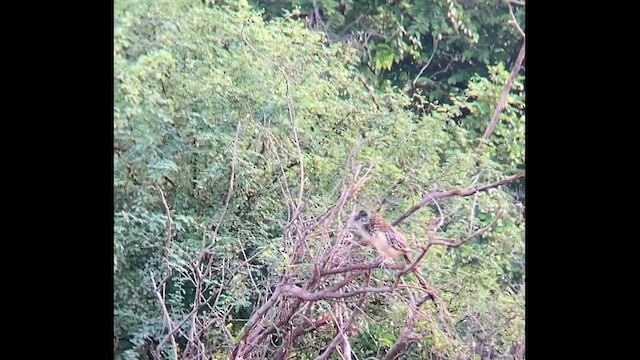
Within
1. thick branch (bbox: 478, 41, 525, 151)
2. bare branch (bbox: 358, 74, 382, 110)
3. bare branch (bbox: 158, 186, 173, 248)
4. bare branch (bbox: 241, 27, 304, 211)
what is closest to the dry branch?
thick branch (bbox: 478, 41, 525, 151)

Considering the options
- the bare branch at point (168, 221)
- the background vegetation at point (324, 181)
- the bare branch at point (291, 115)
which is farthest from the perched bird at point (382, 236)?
Result: the bare branch at point (168, 221)

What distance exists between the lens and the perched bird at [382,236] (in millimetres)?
2021

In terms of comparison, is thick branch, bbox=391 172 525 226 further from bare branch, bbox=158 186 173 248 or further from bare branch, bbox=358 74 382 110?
bare branch, bbox=158 186 173 248

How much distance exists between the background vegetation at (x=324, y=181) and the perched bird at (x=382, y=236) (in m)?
0.03

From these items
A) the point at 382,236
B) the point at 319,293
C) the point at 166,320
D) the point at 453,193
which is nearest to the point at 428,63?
the point at 453,193

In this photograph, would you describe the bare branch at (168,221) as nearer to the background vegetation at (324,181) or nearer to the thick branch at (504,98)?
the background vegetation at (324,181)

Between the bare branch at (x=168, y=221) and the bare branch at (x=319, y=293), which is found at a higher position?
the bare branch at (x=168, y=221)

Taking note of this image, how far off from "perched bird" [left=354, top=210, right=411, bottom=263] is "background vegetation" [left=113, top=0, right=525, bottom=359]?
0.03 metres

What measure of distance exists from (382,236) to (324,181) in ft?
0.69

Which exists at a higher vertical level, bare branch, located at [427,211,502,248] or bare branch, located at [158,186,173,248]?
bare branch, located at [158,186,173,248]

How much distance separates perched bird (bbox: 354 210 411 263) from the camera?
2.02 m
